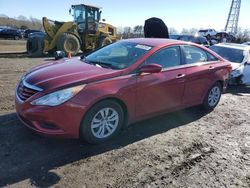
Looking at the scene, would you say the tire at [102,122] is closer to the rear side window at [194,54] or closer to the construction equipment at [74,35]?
the rear side window at [194,54]

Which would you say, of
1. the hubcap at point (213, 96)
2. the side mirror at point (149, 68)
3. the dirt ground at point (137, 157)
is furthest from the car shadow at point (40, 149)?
the hubcap at point (213, 96)

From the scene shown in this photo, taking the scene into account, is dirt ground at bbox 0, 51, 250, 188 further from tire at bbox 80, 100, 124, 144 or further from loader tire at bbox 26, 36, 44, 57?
loader tire at bbox 26, 36, 44, 57

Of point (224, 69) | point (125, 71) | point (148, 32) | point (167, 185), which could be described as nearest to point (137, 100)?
point (125, 71)

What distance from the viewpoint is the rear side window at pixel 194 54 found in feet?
18.2

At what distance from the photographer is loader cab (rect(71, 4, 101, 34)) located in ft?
56.4

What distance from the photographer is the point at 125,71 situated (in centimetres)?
446

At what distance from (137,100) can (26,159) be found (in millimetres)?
1911

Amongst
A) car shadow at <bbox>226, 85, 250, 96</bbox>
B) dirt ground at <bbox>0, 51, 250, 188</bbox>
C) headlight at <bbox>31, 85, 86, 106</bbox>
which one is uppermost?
headlight at <bbox>31, 85, 86, 106</bbox>

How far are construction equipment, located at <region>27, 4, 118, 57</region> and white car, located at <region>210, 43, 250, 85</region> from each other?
8.82 meters

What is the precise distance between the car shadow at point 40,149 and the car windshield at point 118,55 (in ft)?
3.97

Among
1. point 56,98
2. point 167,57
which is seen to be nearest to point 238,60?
point 167,57

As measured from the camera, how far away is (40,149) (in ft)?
13.4

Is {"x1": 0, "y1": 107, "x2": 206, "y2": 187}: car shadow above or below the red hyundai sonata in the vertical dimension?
below

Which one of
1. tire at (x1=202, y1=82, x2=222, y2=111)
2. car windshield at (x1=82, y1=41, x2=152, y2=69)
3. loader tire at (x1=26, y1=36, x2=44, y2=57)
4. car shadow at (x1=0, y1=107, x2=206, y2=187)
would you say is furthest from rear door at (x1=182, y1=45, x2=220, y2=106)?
loader tire at (x1=26, y1=36, x2=44, y2=57)
